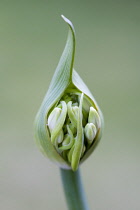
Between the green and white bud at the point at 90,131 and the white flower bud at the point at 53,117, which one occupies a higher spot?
the white flower bud at the point at 53,117

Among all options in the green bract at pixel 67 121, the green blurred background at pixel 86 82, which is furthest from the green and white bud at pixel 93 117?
the green blurred background at pixel 86 82

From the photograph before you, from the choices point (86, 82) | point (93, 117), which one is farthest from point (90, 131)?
point (86, 82)

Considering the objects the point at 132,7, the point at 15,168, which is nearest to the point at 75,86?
the point at 15,168

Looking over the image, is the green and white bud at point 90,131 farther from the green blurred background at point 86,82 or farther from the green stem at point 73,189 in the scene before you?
the green blurred background at point 86,82

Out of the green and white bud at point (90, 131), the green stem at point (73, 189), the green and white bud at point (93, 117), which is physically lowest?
the green stem at point (73, 189)

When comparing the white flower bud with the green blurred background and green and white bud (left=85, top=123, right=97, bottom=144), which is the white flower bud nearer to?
green and white bud (left=85, top=123, right=97, bottom=144)


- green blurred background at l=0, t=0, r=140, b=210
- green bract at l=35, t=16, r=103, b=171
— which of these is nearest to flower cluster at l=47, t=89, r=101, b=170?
green bract at l=35, t=16, r=103, b=171
